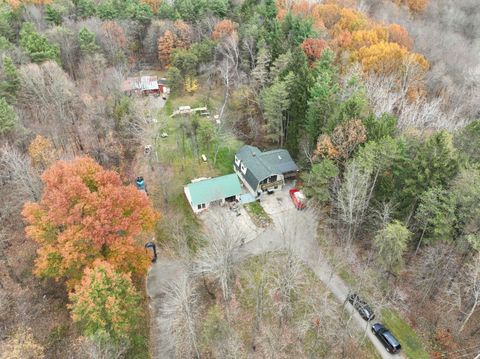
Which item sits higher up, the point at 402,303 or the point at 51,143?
the point at 51,143

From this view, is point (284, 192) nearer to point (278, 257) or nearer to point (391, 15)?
point (278, 257)

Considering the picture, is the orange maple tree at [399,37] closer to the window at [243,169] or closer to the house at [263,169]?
the house at [263,169]

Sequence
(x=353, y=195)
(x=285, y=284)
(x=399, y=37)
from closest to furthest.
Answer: (x=285, y=284)
(x=353, y=195)
(x=399, y=37)

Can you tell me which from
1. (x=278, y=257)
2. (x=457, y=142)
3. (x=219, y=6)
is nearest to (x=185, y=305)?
(x=278, y=257)

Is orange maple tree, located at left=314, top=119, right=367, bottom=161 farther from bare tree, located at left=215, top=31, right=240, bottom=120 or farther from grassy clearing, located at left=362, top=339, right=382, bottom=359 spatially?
bare tree, located at left=215, top=31, right=240, bottom=120

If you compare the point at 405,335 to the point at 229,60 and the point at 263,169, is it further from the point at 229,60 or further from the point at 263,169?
the point at 229,60

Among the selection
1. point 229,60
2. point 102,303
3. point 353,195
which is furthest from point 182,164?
point 102,303
